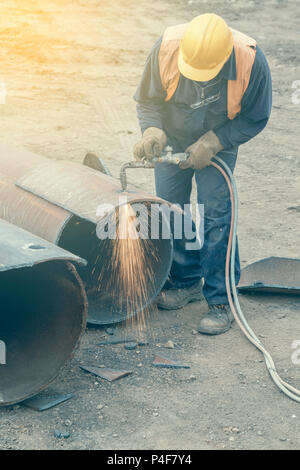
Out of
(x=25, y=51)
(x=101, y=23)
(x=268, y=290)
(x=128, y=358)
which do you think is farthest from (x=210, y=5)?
(x=128, y=358)

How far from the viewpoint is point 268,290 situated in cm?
454

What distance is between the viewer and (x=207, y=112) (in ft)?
12.7

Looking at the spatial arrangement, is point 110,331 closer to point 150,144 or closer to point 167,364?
point 167,364

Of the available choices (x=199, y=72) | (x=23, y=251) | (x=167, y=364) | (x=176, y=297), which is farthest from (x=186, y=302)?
(x=23, y=251)

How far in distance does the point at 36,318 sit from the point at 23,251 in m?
0.62

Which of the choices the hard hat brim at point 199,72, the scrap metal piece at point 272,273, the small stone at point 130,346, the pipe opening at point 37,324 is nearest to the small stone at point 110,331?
the small stone at point 130,346

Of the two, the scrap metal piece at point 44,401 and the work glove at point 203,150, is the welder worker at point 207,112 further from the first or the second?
the scrap metal piece at point 44,401

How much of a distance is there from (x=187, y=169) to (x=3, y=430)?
6.27ft

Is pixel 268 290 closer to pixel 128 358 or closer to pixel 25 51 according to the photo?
pixel 128 358

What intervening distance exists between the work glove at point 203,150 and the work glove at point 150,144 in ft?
0.57

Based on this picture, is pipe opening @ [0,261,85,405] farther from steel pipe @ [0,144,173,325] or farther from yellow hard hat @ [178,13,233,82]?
yellow hard hat @ [178,13,233,82]

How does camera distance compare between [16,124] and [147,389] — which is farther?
[16,124]

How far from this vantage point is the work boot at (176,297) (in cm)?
439

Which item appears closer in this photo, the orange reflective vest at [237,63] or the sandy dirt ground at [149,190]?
the sandy dirt ground at [149,190]
